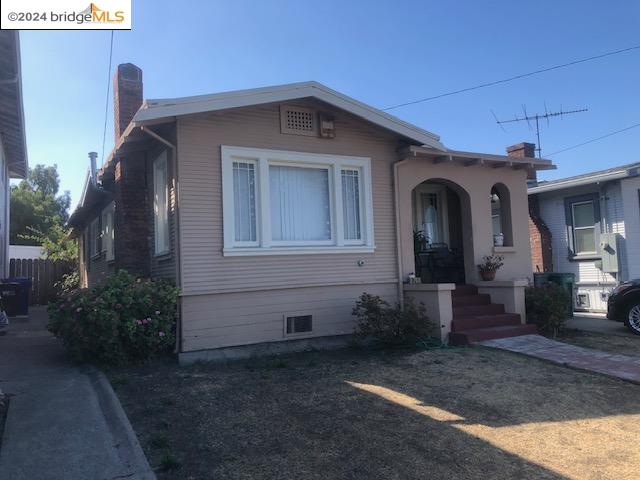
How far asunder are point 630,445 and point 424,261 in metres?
6.85

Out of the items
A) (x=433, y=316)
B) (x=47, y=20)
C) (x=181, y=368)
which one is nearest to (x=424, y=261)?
(x=433, y=316)

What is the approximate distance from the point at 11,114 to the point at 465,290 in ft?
33.3

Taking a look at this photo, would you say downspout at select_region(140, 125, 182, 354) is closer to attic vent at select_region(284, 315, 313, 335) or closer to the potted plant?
attic vent at select_region(284, 315, 313, 335)

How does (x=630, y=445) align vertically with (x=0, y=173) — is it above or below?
below

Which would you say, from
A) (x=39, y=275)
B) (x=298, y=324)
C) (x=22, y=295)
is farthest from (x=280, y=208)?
(x=39, y=275)

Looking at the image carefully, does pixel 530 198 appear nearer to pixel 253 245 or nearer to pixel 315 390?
pixel 253 245

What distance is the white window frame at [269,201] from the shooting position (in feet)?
25.7

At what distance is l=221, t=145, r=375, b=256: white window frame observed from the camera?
309 inches

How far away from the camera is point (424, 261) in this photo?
11.1m

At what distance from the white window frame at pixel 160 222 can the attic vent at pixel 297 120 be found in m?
1.91

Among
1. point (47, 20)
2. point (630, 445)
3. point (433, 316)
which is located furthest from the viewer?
point (433, 316)

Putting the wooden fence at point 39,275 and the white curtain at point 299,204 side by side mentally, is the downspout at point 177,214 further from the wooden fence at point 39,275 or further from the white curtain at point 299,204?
the wooden fence at point 39,275

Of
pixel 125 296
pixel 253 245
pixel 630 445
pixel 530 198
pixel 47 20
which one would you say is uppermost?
pixel 47 20

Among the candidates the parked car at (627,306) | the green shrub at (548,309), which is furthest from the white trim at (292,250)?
the parked car at (627,306)
